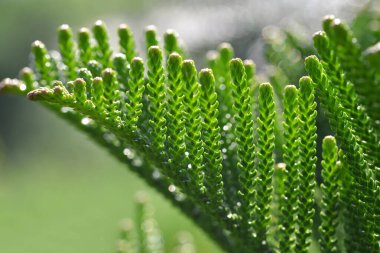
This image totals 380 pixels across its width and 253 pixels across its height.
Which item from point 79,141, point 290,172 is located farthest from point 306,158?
point 79,141

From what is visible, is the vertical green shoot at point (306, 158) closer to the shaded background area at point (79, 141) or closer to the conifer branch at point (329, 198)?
the conifer branch at point (329, 198)

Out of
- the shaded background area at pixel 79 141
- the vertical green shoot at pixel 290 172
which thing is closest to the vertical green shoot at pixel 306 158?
the vertical green shoot at pixel 290 172

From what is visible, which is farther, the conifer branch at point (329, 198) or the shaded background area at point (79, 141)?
the shaded background area at point (79, 141)

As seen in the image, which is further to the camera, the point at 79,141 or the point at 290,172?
the point at 79,141

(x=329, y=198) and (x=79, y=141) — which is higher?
(x=79, y=141)

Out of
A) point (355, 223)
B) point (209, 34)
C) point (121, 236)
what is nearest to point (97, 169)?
point (209, 34)

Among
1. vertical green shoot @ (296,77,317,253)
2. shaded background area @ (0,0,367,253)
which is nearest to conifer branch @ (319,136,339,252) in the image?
vertical green shoot @ (296,77,317,253)

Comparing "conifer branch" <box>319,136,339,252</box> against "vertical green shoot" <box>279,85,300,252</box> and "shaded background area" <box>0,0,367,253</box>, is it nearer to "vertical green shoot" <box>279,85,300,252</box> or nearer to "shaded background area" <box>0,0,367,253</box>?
"vertical green shoot" <box>279,85,300,252</box>

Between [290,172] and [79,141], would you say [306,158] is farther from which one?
[79,141]
